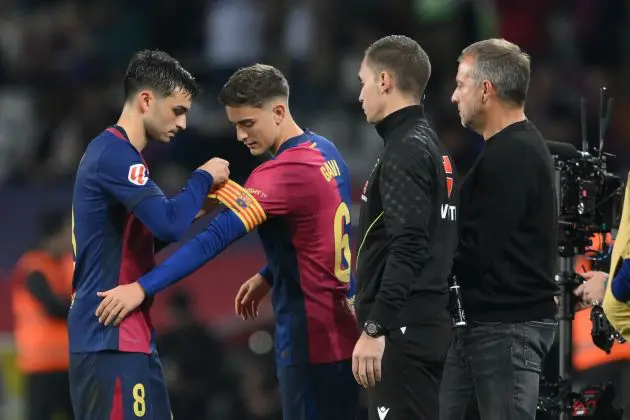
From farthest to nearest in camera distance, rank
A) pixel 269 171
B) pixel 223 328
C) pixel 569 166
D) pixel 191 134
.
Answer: pixel 191 134 → pixel 223 328 → pixel 569 166 → pixel 269 171

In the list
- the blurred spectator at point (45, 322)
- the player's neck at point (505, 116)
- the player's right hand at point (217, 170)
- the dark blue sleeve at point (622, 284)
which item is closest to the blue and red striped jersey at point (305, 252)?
the player's right hand at point (217, 170)

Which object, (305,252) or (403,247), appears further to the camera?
(305,252)

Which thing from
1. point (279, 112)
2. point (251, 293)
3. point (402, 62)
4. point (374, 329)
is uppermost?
point (402, 62)

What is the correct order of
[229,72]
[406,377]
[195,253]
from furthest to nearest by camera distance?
1. [229,72]
2. [195,253]
3. [406,377]

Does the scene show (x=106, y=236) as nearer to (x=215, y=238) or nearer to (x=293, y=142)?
(x=215, y=238)

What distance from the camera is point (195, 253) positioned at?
5.36 m

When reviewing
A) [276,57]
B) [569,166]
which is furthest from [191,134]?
[569,166]

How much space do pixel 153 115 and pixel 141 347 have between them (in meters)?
0.93

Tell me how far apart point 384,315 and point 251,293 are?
45.9 inches

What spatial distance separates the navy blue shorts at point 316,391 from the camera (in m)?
5.54

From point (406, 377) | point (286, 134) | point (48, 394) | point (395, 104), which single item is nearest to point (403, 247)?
point (406, 377)

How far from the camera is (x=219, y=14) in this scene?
12.5 metres

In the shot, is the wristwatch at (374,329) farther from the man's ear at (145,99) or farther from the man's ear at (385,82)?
the man's ear at (145,99)

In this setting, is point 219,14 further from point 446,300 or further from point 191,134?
point 446,300
